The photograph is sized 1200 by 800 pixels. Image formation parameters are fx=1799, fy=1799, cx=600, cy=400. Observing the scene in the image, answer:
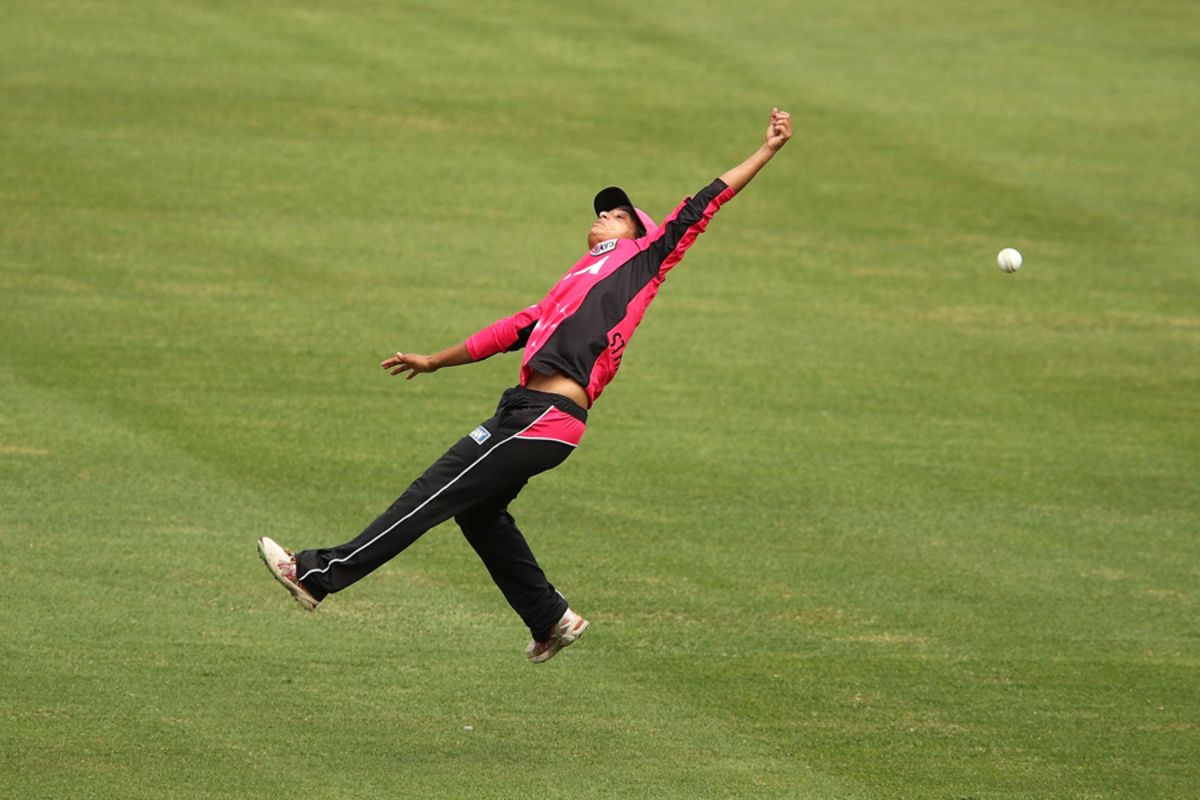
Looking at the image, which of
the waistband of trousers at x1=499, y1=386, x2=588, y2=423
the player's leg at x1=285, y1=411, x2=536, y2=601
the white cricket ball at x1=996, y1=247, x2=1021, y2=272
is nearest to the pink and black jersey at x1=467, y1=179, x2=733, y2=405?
the waistband of trousers at x1=499, y1=386, x2=588, y2=423

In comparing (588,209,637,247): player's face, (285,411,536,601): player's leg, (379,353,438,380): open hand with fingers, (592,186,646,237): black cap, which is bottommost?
(285,411,536,601): player's leg

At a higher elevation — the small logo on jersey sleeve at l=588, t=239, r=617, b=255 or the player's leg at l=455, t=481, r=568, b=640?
the small logo on jersey sleeve at l=588, t=239, r=617, b=255

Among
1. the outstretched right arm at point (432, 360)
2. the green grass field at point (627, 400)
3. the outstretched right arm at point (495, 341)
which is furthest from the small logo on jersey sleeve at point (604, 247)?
the green grass field at point (627, 400)

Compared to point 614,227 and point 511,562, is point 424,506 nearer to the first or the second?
point 511,562

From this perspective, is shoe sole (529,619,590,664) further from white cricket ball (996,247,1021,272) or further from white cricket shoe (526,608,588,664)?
white cricket ball (996,247,1021,272)

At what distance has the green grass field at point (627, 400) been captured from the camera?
9734 millimetres

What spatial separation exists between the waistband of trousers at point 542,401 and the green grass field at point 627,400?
1.76 meters

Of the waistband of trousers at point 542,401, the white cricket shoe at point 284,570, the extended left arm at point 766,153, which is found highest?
the extended left arm at point 766,153

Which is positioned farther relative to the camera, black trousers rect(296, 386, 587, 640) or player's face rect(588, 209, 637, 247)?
player's face rect(588, 209, 637, 247)

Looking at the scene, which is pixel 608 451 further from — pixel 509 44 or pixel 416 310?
pixel 509 44

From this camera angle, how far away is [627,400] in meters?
16.8

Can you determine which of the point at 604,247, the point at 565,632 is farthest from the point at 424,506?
the point at 604,247

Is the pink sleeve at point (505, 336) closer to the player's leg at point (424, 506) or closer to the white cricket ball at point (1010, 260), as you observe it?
the player's leg at point (424, 506)

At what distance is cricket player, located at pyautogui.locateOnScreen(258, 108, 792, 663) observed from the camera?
907 cm
